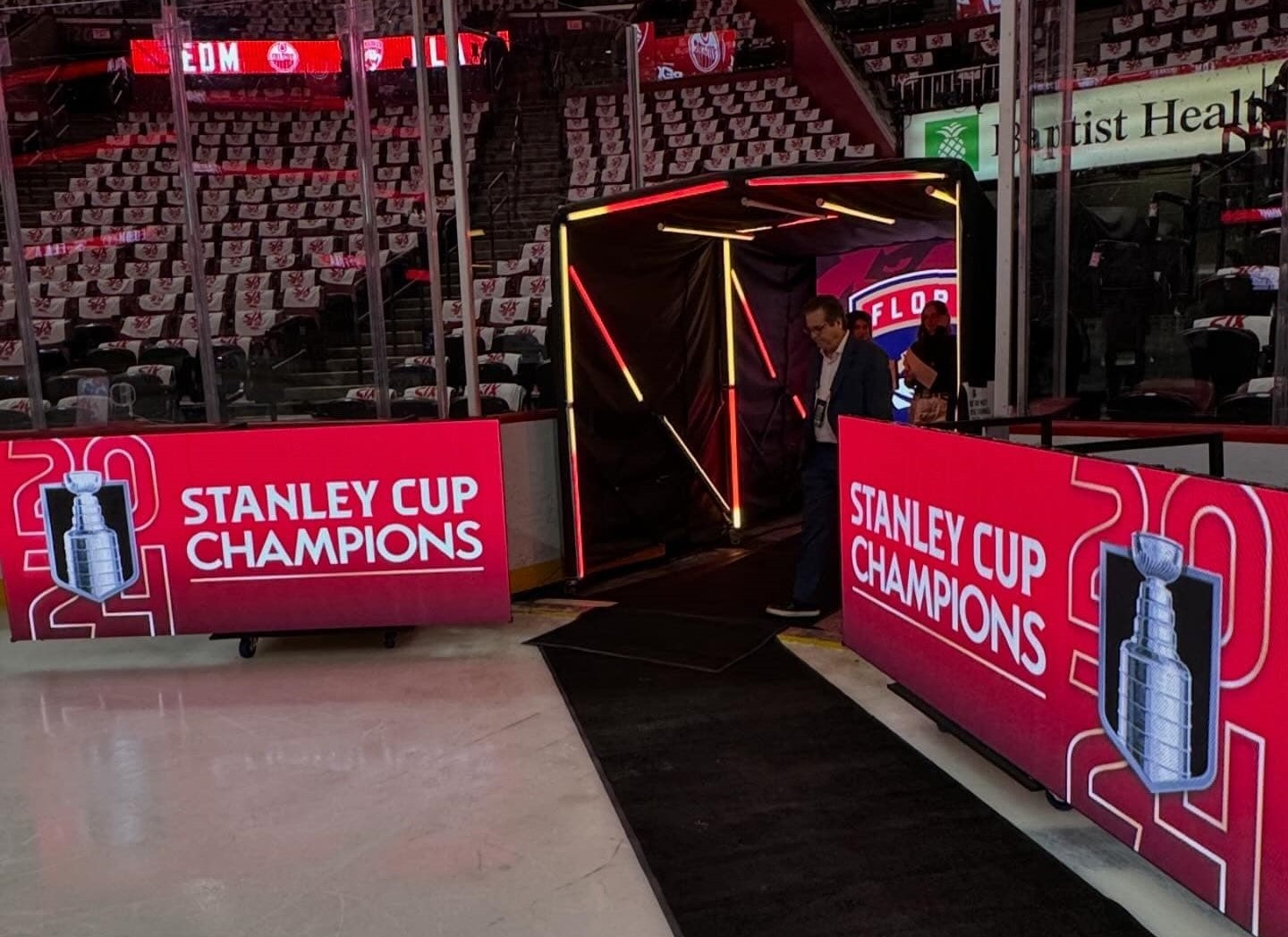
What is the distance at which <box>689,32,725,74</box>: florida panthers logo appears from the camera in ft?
53.7

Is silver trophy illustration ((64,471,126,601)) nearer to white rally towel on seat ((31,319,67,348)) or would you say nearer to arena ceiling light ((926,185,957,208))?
white rally towel on seat ((31,319,67,348))

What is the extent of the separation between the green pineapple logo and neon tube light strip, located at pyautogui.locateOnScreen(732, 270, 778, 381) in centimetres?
576

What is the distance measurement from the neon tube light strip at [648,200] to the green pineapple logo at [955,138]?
771cm

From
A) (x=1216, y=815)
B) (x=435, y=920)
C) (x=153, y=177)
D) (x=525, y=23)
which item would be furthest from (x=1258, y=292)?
(x=153, y=177)

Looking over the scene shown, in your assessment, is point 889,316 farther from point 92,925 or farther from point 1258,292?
point 92,925

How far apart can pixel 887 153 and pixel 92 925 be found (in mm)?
12244

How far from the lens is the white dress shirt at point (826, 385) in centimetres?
465

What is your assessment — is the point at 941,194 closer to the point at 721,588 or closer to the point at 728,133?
the point at 721,588

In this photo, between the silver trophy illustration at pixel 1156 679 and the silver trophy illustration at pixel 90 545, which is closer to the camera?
the silver trophy illustration at pixel 1156 679

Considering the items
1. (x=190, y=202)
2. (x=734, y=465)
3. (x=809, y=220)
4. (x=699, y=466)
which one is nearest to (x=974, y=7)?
(x=809, y=220)

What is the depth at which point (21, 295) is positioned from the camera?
592 cm

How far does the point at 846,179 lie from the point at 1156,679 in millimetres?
3034

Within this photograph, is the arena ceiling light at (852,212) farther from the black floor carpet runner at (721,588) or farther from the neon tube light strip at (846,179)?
the black floor carpet runner at (721,588)

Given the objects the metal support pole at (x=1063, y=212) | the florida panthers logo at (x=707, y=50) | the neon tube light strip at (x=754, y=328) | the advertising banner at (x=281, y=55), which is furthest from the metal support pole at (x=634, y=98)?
the florida panthers logo at (x=707, y=50)
